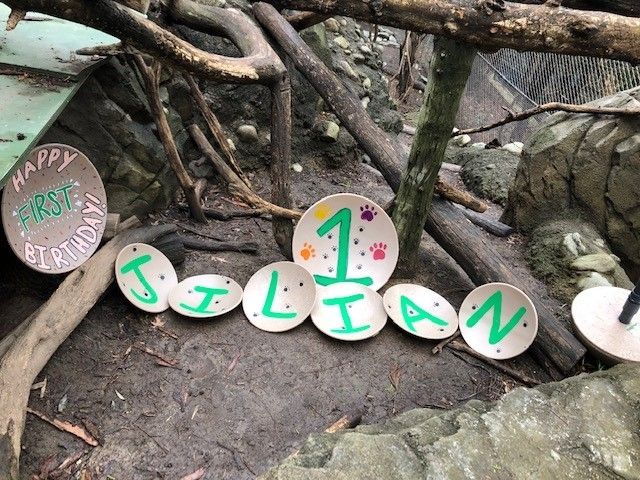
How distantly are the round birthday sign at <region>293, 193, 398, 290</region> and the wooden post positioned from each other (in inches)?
6.6

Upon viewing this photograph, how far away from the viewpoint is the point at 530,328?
2932 mm

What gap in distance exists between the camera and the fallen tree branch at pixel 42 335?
1870 mm

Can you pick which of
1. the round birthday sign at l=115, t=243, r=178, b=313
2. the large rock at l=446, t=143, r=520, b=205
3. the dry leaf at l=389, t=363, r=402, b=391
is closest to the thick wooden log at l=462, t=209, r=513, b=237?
the large rock at l=446, t=143, r=520, b=205

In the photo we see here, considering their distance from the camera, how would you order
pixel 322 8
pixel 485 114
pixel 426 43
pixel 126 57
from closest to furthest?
pixel 322 8, pixel 126 57, pixel 485 114, pixel 426 43

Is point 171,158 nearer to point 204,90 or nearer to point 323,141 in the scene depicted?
point 204,90

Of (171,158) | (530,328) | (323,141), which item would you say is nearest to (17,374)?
(171,158)

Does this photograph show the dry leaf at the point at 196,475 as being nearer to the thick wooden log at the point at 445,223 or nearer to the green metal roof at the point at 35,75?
the green metal roof at the point at 35,75

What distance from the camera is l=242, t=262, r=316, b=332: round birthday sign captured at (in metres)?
2.92

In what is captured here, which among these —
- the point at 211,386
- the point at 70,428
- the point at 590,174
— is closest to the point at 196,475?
the point at 211,386

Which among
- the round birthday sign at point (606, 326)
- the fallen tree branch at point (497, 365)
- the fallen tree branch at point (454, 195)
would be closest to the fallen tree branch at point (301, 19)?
the fallen tree branch at point (454, 195)

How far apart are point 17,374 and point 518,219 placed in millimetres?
3838

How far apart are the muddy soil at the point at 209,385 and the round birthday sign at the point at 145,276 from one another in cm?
8

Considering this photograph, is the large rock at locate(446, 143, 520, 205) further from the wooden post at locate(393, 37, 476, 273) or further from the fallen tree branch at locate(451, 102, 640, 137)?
the wooden post at locate(393, 37, 476, 273)

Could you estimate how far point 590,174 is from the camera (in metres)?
3.95
